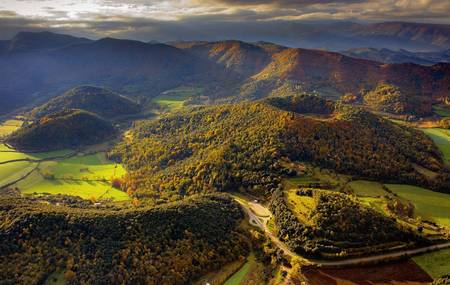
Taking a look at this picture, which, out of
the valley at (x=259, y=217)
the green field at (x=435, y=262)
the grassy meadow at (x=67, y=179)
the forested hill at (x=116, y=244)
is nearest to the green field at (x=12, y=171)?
the grassy meadow at (x=67, y=179)

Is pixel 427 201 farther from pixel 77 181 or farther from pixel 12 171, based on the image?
pixel 12 171

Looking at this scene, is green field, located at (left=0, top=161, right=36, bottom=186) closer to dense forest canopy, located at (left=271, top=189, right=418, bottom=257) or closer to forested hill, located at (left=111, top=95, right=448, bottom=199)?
forested hill, located at (left=111, top=95, right=448, bottom=199)

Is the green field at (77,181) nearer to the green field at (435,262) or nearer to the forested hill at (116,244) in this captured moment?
the forested hill at (116,244)

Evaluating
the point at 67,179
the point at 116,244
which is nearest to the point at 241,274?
the point at 116,244

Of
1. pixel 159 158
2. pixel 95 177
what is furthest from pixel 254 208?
pixel 95 177

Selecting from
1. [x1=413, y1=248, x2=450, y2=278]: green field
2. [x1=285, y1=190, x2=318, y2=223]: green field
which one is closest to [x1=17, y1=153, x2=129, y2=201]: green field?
[x1=285, y1=190, x2=318, y2=223]: green field

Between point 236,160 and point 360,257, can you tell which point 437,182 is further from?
point 236,160

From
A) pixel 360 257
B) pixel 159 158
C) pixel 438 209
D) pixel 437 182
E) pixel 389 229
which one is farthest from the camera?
pixel 159 158
